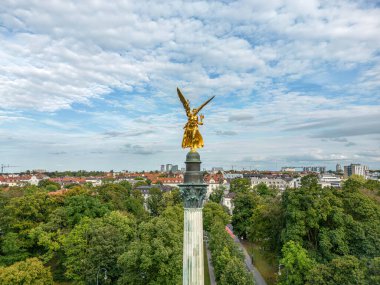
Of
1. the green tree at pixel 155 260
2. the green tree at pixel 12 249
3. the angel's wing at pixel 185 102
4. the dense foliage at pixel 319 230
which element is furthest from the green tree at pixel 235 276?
the green tree at pixel 12 249

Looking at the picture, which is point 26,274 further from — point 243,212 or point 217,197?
point 217,197

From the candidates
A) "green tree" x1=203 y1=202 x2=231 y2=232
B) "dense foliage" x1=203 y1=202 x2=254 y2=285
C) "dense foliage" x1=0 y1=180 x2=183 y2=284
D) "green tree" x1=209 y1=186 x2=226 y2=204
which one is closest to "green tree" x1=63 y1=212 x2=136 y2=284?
"dense foliage" x1=0 y1=180 x2=183 y2=284

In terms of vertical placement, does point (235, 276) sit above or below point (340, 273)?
below

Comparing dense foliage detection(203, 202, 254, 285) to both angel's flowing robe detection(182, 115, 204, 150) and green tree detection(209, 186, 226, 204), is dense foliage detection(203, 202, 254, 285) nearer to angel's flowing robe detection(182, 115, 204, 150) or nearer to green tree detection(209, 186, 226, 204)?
angel's flowing robe detection(182, 115, 204, 150)

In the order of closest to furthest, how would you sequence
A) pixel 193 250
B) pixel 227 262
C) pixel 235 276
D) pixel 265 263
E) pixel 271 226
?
pixel 193 250 → pixel 235 276 → pixel 227 262 → pixel 271 226 → pixel 265 263

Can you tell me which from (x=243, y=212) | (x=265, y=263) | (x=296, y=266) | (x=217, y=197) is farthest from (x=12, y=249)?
(x=217, y=197)
